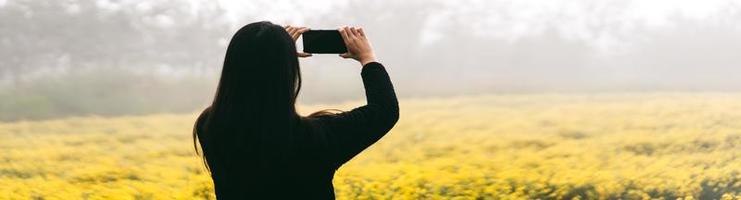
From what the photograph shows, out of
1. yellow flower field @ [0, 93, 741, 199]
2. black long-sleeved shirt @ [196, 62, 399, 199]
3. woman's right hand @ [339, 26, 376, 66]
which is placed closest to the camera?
black long-sleeved shirt @ [196, 62, 399, 199]

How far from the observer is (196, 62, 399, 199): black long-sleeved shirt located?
4.40 feet

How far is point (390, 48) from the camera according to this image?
3926 mm

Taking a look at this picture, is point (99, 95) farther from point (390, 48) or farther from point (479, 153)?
point (479, 153)

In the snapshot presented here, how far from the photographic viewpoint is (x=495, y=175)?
3895 millimetres

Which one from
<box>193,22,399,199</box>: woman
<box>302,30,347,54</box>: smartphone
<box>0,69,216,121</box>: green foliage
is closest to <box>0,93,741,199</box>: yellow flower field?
<box>0,69,216,121</box>: green foliage

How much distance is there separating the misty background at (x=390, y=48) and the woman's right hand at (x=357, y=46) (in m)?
2.43

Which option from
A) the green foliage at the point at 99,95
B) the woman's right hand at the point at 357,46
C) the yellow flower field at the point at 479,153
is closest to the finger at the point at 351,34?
the woman's right hand at the point at 357,46

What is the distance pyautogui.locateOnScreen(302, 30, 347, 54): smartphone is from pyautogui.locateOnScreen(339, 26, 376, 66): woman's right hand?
0.02m

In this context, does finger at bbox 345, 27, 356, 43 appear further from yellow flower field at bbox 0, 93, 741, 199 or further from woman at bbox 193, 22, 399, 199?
yellow flower field at bbox 0, 93, 741, 199

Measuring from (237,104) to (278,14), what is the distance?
8.51 ft

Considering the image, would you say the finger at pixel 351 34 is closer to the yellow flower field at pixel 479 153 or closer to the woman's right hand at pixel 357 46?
the woman's right hand at pixel 357 46

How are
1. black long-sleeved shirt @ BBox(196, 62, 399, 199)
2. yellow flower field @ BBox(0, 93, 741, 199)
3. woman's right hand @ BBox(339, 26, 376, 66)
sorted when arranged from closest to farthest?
black long-sleeved shirt @ BBox(196, 62, 399, 199)
woman's right hand @ BBox(339, 26, 376, 66)
yellow flower field @ BBox(0, 93, 741, 199)

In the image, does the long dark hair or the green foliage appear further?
the green foliage

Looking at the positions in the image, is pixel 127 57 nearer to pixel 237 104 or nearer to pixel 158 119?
pixel 158 119
